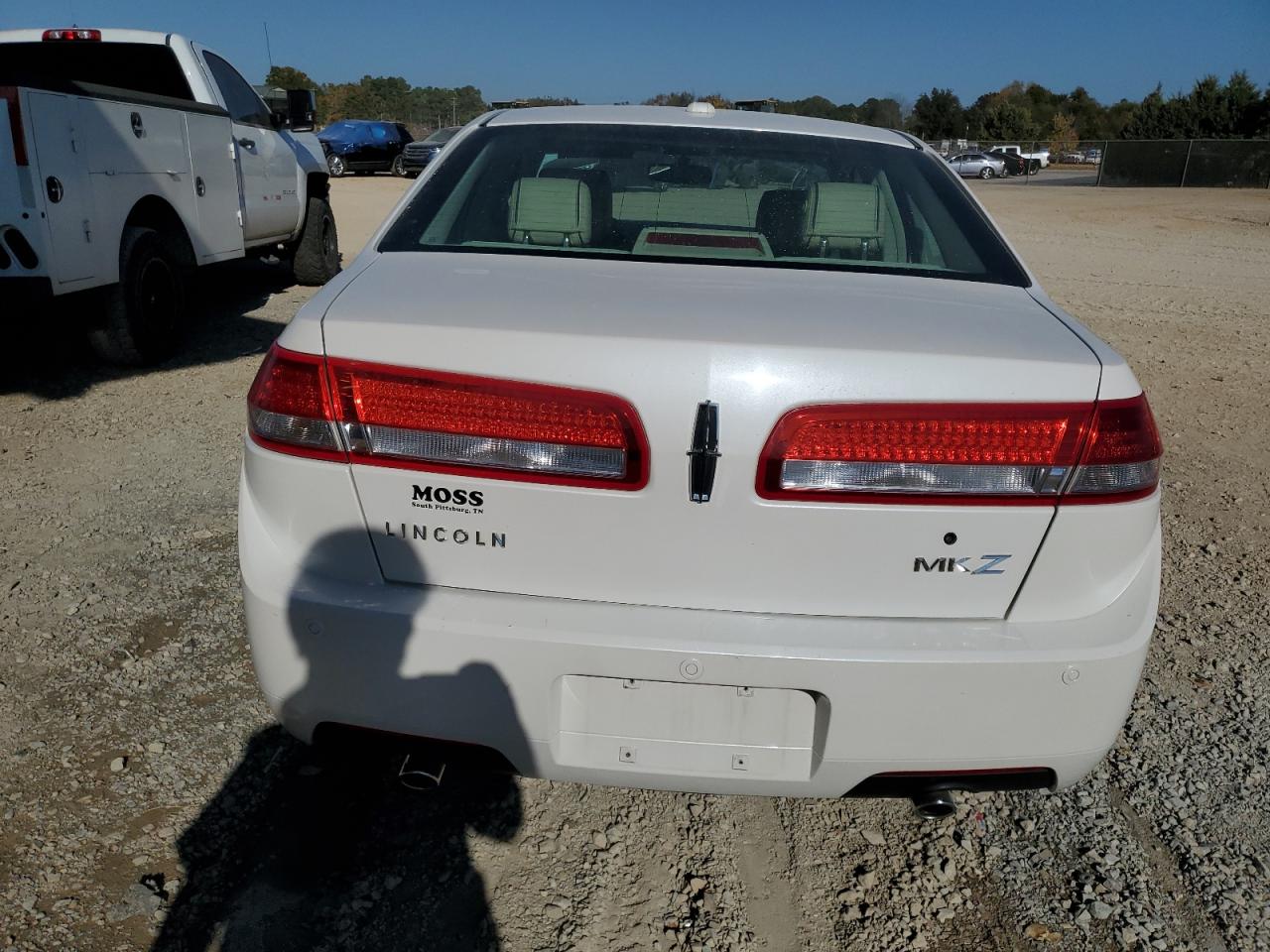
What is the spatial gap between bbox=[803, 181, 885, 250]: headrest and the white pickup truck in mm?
4083

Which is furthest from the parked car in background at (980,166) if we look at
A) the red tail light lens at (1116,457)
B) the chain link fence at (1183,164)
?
the red tail light lens at (1116,457)

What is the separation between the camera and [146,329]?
Answer: 6055mm

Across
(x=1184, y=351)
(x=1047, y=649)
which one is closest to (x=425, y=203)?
(x=1047, y=649)

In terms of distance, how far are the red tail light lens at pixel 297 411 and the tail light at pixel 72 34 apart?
6589 mm

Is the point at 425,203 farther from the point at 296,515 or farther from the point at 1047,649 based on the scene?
the point at 1047,649

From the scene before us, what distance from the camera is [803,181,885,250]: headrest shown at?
254cm

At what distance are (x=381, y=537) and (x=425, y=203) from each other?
1172mm

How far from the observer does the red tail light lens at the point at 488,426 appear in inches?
67.2

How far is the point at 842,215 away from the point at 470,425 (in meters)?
1.36

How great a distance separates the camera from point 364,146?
28.8m

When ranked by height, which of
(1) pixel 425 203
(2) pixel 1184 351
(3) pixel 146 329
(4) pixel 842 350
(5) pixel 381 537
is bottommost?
(2) pixel 1184 351

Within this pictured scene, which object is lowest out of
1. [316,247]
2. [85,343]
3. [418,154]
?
[85,343]

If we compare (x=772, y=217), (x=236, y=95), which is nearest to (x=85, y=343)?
(x=236, y=95)

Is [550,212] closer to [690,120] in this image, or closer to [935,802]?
[690,120]
